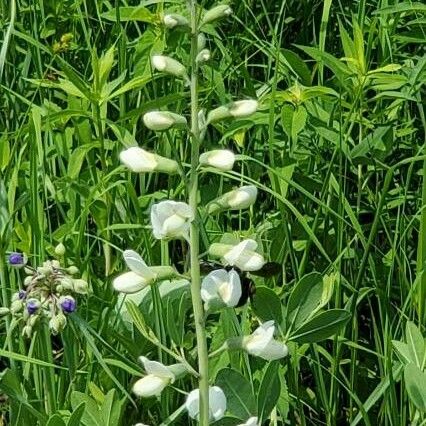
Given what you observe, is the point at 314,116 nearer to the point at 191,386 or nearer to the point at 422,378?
the point at 191,386

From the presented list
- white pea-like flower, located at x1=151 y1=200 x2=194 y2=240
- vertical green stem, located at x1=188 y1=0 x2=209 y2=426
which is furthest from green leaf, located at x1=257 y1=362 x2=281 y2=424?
white pea-like flower, located at x1=151 y1=200 x2=194 y2=240

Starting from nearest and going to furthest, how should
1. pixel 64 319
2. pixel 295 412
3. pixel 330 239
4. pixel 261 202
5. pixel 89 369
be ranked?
pixel 64 319, pixel 89 369, pixel 295 412, pixel 330 239, pixel 261 202

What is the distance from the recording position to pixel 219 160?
1.62m

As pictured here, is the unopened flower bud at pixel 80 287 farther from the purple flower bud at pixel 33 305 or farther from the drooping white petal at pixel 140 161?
the drooping white petal at pixel 140 161

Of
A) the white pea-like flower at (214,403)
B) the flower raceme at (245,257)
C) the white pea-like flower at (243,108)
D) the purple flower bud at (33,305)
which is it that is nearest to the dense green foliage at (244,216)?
the purple flower bud at (33,305)

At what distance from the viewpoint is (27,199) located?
2.51m

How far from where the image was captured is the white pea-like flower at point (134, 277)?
164cm

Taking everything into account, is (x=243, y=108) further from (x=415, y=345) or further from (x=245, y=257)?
(x=415, y=345)

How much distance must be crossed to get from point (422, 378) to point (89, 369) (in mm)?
763

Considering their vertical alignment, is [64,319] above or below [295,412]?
above

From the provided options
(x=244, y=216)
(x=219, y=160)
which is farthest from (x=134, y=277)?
(x=244, y=216)

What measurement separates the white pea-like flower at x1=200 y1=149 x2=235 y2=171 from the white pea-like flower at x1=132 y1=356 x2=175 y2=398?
0.30 m

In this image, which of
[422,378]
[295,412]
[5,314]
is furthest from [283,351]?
[295,412]

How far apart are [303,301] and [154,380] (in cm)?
55
